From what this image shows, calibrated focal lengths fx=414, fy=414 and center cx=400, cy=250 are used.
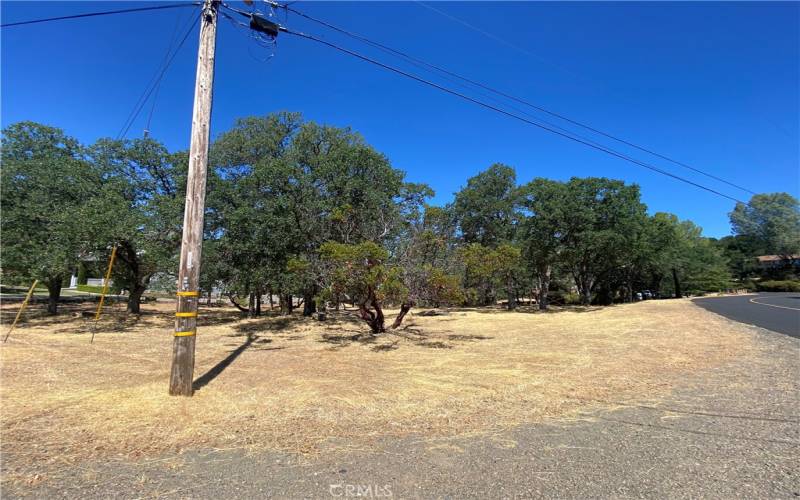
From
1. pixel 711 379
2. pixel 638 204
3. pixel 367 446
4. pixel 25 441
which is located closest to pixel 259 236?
pixel 25 441

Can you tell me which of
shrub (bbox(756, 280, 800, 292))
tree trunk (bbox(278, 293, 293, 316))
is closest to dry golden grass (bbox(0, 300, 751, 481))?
tree trunk (bbox(278, 293, 293, 316))

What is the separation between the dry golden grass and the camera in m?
4.58

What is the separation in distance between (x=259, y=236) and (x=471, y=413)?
42.3ft

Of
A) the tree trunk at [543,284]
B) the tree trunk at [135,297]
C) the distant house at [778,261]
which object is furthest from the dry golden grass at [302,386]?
the distant house at [778,261]

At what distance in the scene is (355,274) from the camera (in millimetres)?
11188

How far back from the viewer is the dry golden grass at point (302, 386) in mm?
4582

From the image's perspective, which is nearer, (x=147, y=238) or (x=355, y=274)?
(x=355, y=274)

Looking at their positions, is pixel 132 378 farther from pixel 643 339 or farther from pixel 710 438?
pixel 643 339

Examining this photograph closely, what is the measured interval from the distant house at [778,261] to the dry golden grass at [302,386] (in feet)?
228

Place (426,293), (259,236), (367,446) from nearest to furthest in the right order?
(367,446) → (426,293) → (259,236)

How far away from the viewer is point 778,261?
2581 inches

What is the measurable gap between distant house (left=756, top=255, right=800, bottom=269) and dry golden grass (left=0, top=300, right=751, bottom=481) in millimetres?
69614

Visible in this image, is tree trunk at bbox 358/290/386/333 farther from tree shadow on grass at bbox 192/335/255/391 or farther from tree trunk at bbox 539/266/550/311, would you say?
tree trunk at bbox 539/266/550/311

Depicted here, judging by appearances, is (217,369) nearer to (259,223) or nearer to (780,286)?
(259,223)
